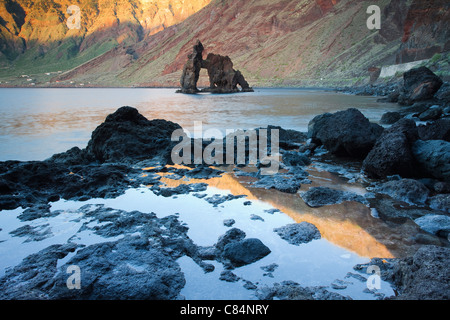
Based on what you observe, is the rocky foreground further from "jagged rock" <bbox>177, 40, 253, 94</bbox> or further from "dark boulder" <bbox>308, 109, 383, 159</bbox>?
"jagged rock" <bbox>177, 40, 253, 94</bbox>

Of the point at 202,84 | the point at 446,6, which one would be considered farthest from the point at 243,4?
the point at 446,6

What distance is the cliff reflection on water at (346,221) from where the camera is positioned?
2.92m

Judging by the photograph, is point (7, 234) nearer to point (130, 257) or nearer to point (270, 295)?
point (130, 257)

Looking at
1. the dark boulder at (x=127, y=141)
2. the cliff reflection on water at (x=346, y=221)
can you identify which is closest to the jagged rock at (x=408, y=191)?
the cliff reflection on water at (x=346, y=221)

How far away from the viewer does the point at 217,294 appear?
227 centimetres

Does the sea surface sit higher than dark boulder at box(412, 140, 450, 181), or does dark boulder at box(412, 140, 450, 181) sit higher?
dark boulder at box(412, 140, 450, 181)

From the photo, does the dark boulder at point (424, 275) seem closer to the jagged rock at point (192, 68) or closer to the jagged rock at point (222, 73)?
the jagged rock at point (222, 73)

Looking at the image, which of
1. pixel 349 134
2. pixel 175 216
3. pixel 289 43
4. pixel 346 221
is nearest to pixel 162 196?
pixel 175 216

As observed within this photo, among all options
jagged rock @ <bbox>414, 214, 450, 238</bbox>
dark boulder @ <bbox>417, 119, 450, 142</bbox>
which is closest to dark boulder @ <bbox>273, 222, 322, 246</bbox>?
jagged rock @ <bbox>414, 214, 450, 238</bbox>

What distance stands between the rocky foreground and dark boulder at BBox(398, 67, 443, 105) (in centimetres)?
1075

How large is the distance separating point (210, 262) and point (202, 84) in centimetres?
8395

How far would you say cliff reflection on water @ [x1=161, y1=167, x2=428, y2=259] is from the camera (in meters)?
2.92

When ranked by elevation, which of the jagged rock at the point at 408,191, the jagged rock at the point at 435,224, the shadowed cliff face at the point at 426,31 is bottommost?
the jagged rock at the point at 435,224

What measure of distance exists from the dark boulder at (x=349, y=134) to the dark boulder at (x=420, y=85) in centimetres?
1149
